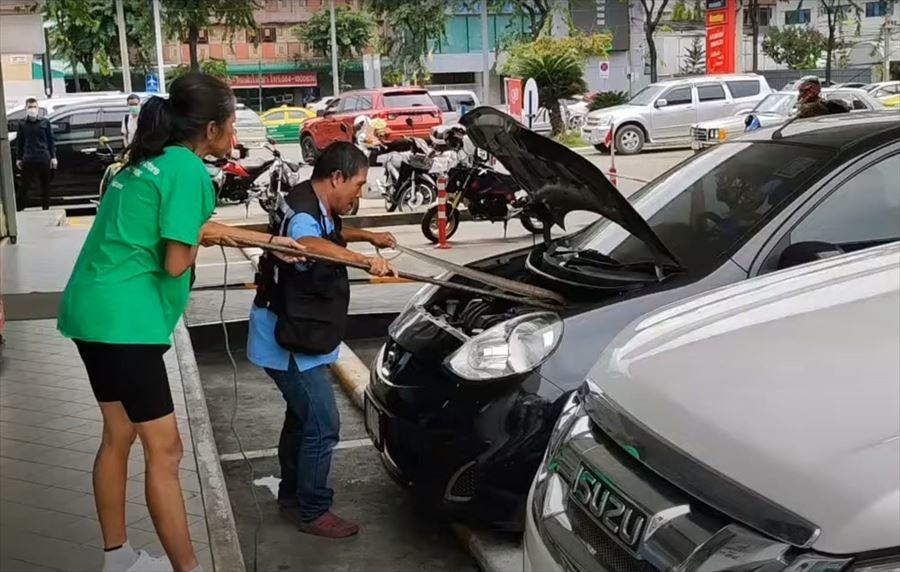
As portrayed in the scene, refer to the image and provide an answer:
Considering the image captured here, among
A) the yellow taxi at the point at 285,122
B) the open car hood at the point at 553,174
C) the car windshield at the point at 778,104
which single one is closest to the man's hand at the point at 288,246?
the open car hood at the point at 553,174

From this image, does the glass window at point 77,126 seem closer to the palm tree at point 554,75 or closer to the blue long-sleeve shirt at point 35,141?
the blue long-sleeve shirt at point 35,141

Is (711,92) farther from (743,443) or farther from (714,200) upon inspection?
(743,443)

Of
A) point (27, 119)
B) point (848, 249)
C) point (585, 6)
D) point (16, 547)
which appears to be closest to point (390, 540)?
point (16, 547)

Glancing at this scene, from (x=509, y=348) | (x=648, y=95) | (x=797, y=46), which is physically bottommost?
(x=509, y=348)

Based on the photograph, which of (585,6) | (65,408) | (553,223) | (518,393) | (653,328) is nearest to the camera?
(653,328)

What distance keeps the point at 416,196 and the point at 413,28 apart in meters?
34.7

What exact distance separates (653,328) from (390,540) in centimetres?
231

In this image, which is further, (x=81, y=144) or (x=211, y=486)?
(x=81, y=144)

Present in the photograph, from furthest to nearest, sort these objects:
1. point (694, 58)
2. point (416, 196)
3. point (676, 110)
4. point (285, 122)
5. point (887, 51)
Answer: point (694, 58), point (887, 51), point (285, 122), point (676, 110), point (416, 196)

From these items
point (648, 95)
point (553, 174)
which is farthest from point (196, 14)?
point (553, 174)

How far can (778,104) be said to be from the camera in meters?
21.6

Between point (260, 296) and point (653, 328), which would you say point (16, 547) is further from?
point (653, 328)

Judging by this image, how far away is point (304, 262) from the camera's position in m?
3.97

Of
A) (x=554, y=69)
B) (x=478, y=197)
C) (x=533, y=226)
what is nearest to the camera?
(x=533, y=226)
